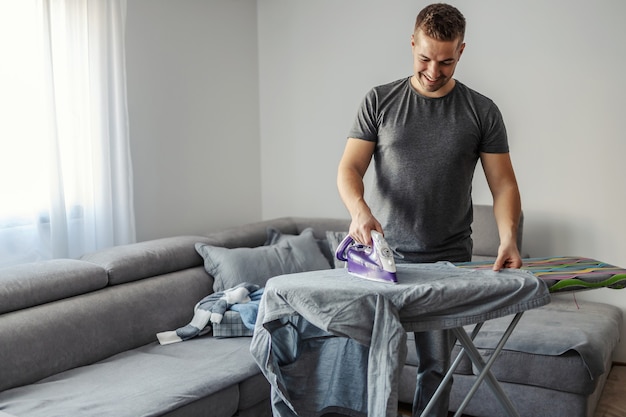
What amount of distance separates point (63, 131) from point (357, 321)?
1955 mm

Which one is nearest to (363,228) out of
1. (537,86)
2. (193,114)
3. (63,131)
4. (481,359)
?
(481,359)

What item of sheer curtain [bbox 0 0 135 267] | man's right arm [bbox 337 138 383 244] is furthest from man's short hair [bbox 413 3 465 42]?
sheer curtain [bbox 0 0 135 267]

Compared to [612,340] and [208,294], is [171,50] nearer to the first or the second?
[208,294]

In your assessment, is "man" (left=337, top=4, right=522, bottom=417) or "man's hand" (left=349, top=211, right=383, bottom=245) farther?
"man" (left=337, top=4, right=522, bottom=417)

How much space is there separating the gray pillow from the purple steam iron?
1359mm

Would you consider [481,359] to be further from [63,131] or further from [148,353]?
[63,131]

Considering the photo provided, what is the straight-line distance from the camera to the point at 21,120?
2812mm

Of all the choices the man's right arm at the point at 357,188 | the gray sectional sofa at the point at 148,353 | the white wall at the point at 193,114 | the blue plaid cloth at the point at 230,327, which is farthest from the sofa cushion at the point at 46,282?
the man's right arm at the point at 357,188

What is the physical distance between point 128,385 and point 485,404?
144 cm

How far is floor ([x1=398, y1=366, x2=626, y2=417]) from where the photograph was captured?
9.63ft

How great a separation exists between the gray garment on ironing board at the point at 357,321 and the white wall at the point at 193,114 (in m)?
1.93

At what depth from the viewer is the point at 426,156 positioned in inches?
79.8

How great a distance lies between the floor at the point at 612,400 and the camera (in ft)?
9.63

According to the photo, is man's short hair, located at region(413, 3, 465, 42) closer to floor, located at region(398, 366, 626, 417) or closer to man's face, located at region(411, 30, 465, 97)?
man's face, located at region(411, 30, 465, 97)
